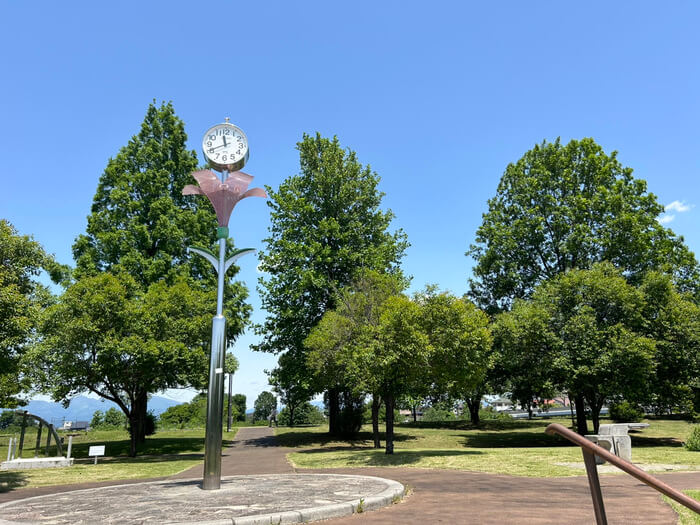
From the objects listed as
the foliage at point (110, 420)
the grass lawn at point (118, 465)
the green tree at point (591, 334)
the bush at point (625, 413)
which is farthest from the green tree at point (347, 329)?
the foliage at point (110, 420)

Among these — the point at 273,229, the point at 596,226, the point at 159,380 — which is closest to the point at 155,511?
the point at 159,380

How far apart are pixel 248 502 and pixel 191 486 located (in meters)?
2.91

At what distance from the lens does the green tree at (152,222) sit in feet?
85.3

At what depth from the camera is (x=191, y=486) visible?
9977 mm

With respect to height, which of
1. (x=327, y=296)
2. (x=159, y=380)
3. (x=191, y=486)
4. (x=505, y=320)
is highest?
(x=327, y=296)

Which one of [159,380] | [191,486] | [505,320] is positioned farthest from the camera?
[505,320]

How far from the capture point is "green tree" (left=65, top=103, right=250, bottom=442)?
25984 millimetres

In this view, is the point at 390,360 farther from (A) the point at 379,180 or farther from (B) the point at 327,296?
(A) the point at 379,180

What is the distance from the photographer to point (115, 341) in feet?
65.2

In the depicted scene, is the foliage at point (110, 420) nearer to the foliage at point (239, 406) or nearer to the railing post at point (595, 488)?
the foliage at point (239, 406)

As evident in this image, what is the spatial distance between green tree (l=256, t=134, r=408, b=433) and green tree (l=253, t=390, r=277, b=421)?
93.7 ft

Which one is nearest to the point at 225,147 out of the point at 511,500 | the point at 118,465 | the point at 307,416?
the point at 511,500

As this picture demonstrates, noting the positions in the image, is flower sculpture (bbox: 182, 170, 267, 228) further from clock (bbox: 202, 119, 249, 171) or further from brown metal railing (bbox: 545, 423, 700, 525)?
brown metal railing (bbox: 545, 423, 700, 525)

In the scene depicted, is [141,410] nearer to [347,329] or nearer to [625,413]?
[347,329]
